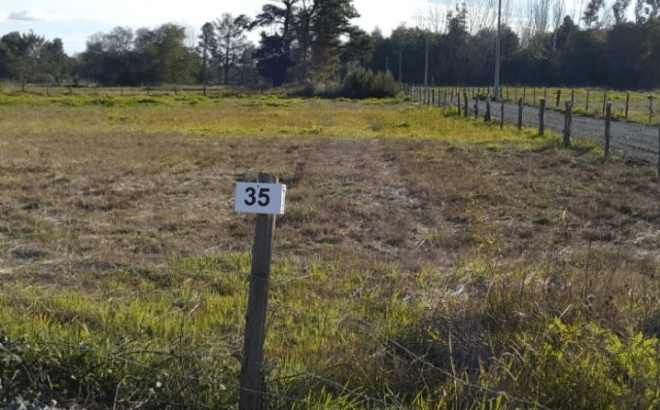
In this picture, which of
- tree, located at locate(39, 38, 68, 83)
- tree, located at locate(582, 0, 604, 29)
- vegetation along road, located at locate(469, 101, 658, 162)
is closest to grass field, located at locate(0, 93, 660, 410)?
vegetation along road, located at locate(469, 101, 658, 162)

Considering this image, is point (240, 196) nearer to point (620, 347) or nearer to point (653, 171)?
point (620, 347)

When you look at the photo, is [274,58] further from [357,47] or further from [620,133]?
[620,133]

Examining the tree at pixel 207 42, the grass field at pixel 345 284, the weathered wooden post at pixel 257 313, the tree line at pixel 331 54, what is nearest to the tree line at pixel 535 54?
the tree line at pixel 331 54

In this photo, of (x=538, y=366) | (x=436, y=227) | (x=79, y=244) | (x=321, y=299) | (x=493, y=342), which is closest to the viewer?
(x=538, y=366)

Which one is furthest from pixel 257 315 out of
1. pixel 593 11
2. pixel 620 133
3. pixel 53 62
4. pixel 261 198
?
pixel 593 11

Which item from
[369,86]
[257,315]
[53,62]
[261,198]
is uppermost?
[53,62]

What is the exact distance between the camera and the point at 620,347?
158 inches

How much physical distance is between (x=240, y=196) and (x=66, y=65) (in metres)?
94.9

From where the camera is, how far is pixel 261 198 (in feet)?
12.6

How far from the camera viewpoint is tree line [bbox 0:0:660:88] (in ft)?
253

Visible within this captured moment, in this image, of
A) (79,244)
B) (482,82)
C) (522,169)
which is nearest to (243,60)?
(482,82)

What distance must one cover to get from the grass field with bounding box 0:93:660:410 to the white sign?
95cm

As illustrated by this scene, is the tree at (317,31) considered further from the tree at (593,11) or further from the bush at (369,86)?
the tree at (593,11)

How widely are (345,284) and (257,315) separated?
114 inches
